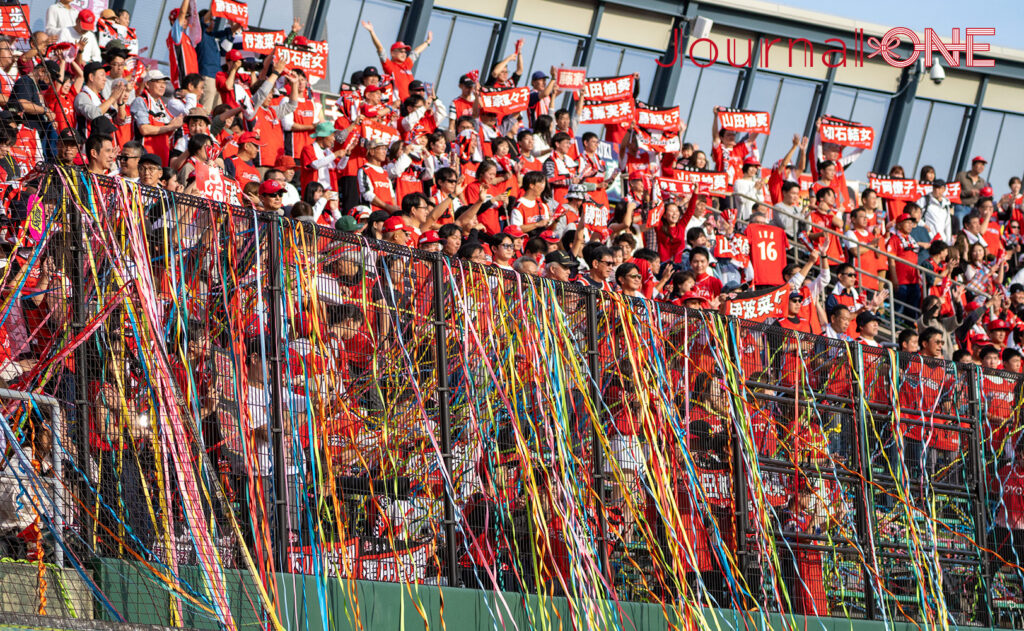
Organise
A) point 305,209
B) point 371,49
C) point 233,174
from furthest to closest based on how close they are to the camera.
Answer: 1. point 371,49
2. point 233,174
3. point 305,209

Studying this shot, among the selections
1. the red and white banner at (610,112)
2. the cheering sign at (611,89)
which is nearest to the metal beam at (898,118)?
the cheering sign at (611,89)

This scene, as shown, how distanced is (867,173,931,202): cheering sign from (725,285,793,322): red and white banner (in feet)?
26.8

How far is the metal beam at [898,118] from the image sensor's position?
2566 cm

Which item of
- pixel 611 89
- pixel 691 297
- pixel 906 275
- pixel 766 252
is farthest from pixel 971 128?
pixel 691 297

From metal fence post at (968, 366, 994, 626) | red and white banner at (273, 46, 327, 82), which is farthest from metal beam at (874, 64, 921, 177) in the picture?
metal fence post at (968, 366, 994, 626)

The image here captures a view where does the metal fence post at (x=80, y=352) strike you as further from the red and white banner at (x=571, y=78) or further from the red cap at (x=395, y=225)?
the red and white banner at (x=571, y=78)

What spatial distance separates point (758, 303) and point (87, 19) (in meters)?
6.80

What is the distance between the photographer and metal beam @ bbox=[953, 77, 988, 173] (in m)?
27.0

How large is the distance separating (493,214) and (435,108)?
3687mm

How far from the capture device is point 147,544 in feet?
17.0

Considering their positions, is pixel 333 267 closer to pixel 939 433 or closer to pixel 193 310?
pixel 193 310

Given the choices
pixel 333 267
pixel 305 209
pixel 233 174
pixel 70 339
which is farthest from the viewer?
pixel 233 174

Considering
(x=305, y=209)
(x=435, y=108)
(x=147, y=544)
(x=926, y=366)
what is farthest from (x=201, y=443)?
(x=435, y=108)

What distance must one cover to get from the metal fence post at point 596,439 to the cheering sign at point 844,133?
11.9 m
